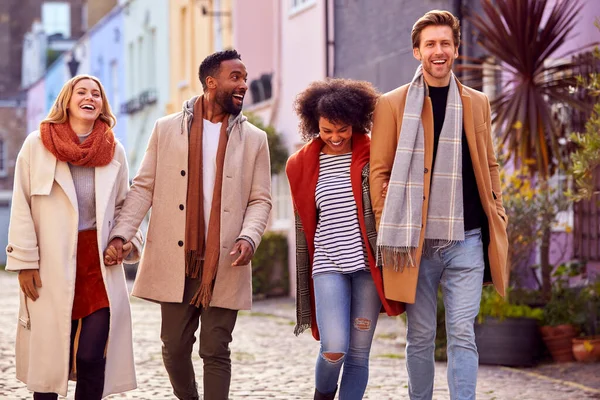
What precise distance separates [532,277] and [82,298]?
259 inches

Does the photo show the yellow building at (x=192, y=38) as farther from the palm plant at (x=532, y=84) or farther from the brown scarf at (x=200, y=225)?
the brown scarf at (x=200, y=225)

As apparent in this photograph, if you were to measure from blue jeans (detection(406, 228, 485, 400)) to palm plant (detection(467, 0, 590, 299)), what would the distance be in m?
4.55

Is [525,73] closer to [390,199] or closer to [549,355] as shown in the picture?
[549,355]

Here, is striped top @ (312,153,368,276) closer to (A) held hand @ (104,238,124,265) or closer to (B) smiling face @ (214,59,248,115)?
(B) smiling face @ (214,59,248,115)

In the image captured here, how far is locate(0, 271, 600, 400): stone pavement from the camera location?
27.1 feet

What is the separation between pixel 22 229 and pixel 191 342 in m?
1.06

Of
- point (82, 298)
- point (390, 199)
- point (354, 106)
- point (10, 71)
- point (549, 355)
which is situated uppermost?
point (10, 71)

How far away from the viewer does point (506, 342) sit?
33.1 ft

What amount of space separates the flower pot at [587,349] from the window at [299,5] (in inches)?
366

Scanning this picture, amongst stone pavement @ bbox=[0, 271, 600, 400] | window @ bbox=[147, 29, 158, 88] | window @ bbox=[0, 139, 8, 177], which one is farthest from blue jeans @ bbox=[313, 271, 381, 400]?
window @ bbox=[0, 139, 8, 177]

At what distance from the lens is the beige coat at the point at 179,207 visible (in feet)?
20.6

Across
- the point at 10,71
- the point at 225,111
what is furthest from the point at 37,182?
the point at 10,71

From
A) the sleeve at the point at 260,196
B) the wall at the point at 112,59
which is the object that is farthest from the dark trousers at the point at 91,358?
the wall at the point at 112,59

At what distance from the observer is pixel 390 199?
5.80 meters
